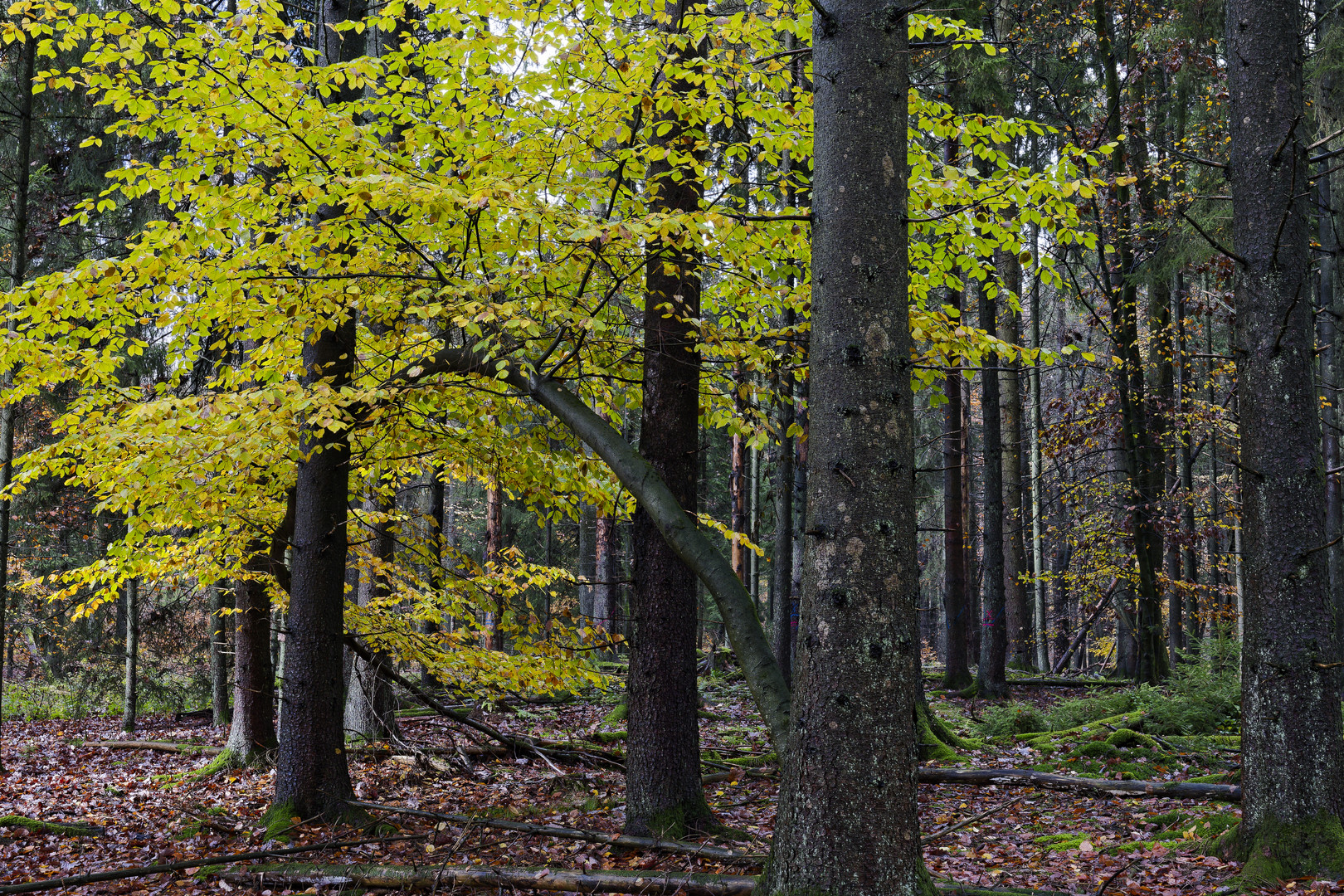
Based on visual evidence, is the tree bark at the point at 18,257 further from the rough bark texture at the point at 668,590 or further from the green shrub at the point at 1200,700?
the green shrub at the point at 1200,700

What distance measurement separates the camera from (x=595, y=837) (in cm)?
559

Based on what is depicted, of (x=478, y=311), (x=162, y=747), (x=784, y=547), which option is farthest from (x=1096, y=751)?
(x=162, y=747)

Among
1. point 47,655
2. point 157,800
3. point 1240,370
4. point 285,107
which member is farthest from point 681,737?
point 47,655

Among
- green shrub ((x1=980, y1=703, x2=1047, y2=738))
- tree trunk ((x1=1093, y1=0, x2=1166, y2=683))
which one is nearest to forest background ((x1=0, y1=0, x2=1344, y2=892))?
green shrub ((x1=980, y1=703, x2=1047, y2=738))

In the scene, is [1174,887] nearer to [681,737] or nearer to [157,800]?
[681,737]

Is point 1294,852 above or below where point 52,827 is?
above

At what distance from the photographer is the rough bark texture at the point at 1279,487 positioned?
4.46 meters

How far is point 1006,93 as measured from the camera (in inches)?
534

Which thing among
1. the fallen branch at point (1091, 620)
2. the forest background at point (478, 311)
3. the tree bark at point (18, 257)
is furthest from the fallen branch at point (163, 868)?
the fallen branch at point (1091, 620)

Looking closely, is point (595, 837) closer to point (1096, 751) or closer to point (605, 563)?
point (1096, 751)

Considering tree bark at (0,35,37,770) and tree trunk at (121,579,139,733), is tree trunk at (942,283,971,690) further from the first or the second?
tree bark at (0,35,37,770)

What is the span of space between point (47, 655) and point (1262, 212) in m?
25.1

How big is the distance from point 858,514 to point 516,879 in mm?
3211

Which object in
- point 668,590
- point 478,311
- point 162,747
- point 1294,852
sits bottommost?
point 162,747
